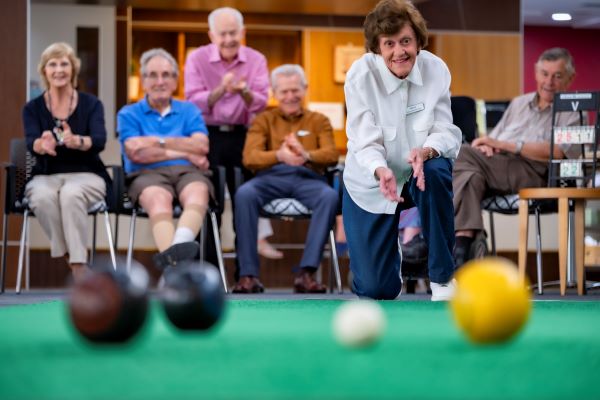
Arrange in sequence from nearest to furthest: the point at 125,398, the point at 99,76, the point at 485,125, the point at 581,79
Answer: the point at 125,398 → the point at 485,125 → the point at 99,76 → the point at 581,79

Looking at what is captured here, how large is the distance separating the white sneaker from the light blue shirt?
0.28 metres

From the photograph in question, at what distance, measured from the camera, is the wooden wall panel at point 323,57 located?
29.8ft

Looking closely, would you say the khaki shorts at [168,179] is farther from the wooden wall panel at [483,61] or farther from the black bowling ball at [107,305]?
the wooden wall panel at [483,61]

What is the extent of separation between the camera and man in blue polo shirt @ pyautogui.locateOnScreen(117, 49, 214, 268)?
16.4ft

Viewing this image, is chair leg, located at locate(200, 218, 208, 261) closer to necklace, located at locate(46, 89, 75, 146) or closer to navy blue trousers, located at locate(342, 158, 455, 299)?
necklace, located at locate(46, 89, 75, 146)

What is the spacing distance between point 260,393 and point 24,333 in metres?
0.71

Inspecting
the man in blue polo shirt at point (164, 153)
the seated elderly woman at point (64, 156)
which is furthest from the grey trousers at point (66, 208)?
the man in blue polo shirt at point (164, 153)

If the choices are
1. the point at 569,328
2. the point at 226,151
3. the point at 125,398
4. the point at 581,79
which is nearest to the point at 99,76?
the point at 226,151

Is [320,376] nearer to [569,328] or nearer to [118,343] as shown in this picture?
[118,343]

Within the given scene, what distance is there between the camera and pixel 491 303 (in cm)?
168

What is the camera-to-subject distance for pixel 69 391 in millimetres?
1407

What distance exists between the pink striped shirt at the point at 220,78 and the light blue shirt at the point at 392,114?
83.1 inches

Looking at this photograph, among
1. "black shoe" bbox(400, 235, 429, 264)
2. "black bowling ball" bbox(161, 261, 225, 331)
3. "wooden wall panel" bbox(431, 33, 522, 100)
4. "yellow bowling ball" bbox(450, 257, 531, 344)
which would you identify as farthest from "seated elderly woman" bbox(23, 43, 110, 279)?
"wooden wall panel" bbox(431, 33, 522, 100)

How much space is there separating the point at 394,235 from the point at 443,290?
0.30 m
